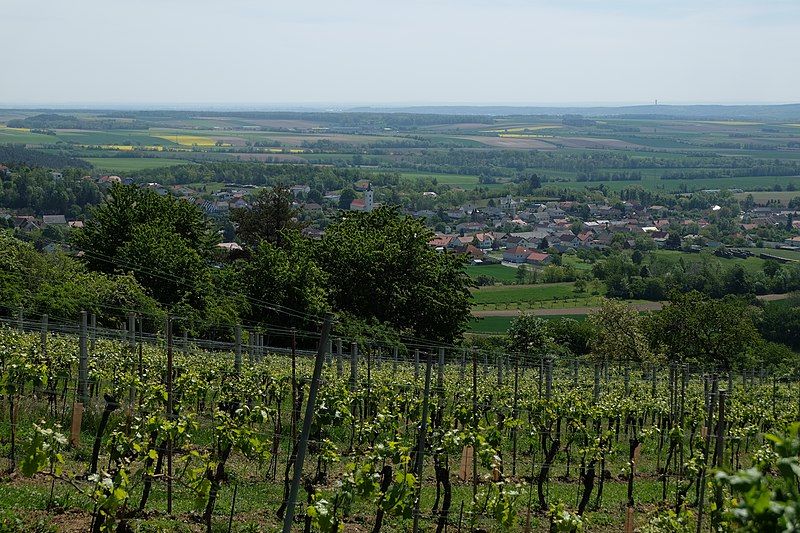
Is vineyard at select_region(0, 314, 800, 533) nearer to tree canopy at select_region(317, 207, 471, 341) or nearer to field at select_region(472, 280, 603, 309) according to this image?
tree canopy at select_region(317, 207, 471, 341)

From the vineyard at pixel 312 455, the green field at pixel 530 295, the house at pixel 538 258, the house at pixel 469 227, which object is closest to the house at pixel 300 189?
the house at pixel 469 227

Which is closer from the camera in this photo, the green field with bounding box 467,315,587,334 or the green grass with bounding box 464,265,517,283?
the green field with bounding box 467,315,587,334

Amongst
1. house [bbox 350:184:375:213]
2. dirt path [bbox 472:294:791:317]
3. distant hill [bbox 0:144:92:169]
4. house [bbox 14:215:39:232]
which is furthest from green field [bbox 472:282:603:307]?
distant hill [bbox 0:144:92:169]

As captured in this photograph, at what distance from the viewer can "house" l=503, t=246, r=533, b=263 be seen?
11694 centimetres

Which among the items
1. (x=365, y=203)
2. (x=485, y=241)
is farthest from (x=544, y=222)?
(x=365, y=203)

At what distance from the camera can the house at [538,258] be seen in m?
114

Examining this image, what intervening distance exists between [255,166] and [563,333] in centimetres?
14848

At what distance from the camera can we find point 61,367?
1762 cm

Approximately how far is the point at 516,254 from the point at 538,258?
4238mm

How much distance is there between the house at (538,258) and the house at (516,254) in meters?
0.49

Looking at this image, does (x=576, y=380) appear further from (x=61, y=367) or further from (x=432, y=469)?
(x=61, y=367)

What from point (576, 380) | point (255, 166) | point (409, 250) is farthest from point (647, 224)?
point (576, 380)

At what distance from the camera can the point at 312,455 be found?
1580 cm

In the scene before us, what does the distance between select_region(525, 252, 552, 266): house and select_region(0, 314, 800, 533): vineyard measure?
91.7 meters
